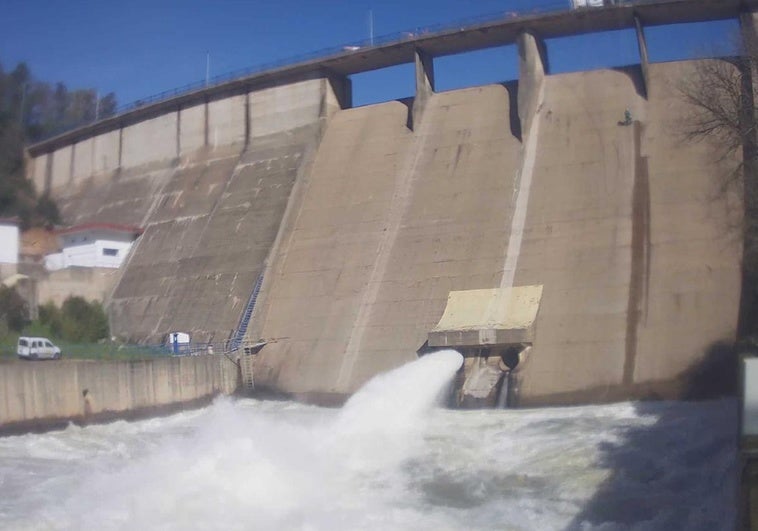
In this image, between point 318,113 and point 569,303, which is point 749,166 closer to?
point 569,303

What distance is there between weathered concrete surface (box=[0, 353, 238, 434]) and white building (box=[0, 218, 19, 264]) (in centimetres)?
992

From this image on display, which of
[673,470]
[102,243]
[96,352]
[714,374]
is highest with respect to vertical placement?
[102,243]

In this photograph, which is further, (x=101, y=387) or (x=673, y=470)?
(x=101, y=387)

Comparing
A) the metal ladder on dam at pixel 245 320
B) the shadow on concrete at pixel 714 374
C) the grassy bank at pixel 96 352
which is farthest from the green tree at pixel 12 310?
the shadow on concrete at pixel 714 374

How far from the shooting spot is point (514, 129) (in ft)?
82.8

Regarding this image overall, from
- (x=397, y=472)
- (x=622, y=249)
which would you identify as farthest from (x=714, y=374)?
(x=397, y=472)

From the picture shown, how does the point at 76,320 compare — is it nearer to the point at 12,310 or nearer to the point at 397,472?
the point at 12,310

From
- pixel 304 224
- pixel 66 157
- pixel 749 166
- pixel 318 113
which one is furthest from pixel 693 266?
pixel 66 157

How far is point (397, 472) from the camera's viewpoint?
14.2m

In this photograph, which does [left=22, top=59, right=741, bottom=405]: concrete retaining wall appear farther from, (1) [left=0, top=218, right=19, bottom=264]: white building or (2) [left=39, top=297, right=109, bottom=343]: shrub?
(1) [left=0, top=218, right=19, bottom=264]: white building

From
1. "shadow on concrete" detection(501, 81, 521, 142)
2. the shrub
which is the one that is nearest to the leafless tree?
"shadow on concrete" detection(501, 81, 521, 142)

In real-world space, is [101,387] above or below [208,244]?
below

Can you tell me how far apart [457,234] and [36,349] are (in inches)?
426

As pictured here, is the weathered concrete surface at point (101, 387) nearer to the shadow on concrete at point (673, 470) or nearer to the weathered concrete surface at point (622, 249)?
the weathered concrete surface at point (622, 249)
